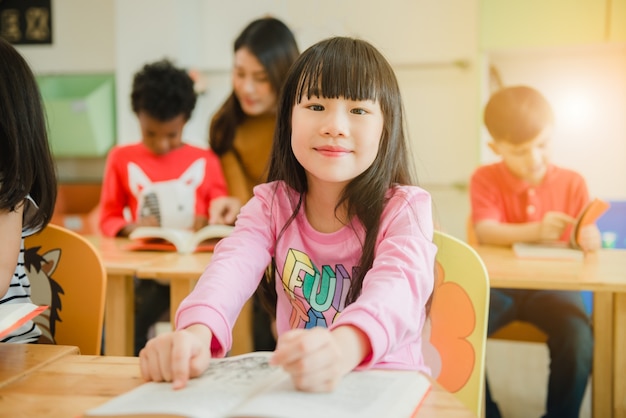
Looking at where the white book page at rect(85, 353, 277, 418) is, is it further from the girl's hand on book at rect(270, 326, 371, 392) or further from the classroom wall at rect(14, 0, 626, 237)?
the classroom wall at rect(14, 0, 626, 237)

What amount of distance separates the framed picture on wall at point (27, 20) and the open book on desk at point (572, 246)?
305 cm

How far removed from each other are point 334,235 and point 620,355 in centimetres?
71

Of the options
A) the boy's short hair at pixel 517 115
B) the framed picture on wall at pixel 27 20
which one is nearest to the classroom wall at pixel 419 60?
the framed picture on wall at pixel 27 20

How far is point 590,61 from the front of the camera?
9.82ft

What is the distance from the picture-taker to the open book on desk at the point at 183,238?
1.65 m

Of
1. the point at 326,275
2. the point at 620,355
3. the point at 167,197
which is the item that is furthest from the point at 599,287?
the point at 167,197

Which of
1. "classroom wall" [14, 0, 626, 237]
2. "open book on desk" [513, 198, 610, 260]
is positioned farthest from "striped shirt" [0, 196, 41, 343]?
"classroom wall" [14, 0, 626, 237]

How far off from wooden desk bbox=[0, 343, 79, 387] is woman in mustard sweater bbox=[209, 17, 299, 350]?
3.66ft

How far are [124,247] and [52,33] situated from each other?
247 cm

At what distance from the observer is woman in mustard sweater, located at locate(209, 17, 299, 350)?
1939 millimetres

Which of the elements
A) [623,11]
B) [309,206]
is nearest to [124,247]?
[309,206]

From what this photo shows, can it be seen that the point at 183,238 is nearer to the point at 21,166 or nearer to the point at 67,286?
the point at 67,286

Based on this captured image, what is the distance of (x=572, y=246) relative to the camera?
66.1 inches

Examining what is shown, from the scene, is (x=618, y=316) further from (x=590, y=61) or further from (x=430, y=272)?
(x=590, y=61)
